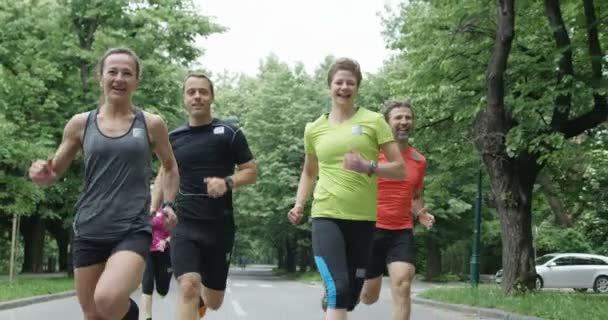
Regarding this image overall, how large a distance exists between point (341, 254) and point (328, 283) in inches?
8.4

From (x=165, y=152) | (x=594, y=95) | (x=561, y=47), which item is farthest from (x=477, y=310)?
(x=165, y=152)

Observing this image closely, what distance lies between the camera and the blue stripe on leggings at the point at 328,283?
16.9ft

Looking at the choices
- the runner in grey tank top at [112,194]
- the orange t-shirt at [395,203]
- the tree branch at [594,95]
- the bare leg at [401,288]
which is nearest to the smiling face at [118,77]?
the runner in grey tank top at [112,194]

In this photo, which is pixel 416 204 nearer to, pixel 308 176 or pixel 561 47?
pixel 308 176

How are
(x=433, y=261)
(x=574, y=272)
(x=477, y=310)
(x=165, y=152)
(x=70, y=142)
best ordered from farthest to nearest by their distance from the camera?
1. (x=433, y=261)
2. (x=574, y=272)
3. (x=477, y=310)
4. (x=165, y=152)
5. (x=70, y=142)

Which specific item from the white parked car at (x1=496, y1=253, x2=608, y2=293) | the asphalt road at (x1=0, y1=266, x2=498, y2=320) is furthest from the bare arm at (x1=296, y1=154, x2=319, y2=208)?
the white parked car at (x1=496, y1=253, x2=608, y2=293)

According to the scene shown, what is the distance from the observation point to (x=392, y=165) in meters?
5.38

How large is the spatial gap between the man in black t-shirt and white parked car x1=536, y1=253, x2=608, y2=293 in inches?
963

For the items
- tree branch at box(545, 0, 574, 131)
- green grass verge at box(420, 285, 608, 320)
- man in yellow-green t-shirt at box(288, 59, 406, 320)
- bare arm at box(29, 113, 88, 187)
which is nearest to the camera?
bare arm at box(29, 113, 88, 187)

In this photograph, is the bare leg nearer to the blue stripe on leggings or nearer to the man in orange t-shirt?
the man in orange t-shirt

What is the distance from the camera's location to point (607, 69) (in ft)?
53.0

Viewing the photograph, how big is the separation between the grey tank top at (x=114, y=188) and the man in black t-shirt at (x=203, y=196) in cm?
122

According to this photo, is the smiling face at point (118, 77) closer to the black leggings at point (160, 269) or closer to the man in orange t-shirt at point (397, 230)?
the man in orange t-shirt at point (397, 230)

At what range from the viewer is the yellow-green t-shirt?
212 inches
